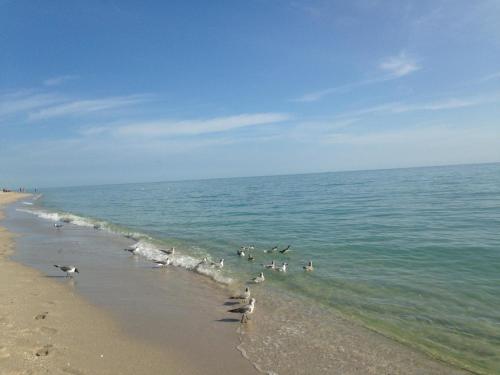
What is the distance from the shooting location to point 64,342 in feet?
28.7

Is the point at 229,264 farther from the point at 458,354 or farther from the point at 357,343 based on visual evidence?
the point at 458,354

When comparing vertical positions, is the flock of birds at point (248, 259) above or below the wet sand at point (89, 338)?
below

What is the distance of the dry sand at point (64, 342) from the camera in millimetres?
7629

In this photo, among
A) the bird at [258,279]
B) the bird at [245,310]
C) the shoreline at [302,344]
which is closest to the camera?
the shoreline at [302,344]

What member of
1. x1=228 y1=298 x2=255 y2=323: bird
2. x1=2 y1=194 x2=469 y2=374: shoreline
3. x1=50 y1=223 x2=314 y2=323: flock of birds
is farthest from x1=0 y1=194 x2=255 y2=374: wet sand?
x1=50 y1=223 x2=314 y2=323: flock of birds

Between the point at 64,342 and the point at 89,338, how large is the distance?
1.91 feet

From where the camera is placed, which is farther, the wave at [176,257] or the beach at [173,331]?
the wave at [176,257]

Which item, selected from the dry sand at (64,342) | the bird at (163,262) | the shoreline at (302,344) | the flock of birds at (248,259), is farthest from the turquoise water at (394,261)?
the dry sand at (64,342)

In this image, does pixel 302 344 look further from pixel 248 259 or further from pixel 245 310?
pixel 248 259

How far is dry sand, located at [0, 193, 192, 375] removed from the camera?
7.63m

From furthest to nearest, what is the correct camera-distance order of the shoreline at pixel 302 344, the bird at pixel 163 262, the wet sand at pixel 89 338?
the bird at pixel 163 262 < the shoreline at pixel 302 344 < the wet sand at pixel 89 338

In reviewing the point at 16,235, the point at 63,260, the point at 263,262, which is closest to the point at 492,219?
the point at 263,262

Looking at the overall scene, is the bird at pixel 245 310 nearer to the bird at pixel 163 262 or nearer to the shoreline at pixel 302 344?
the shoreline at pixel 302 344

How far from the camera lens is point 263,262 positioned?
19.5m
